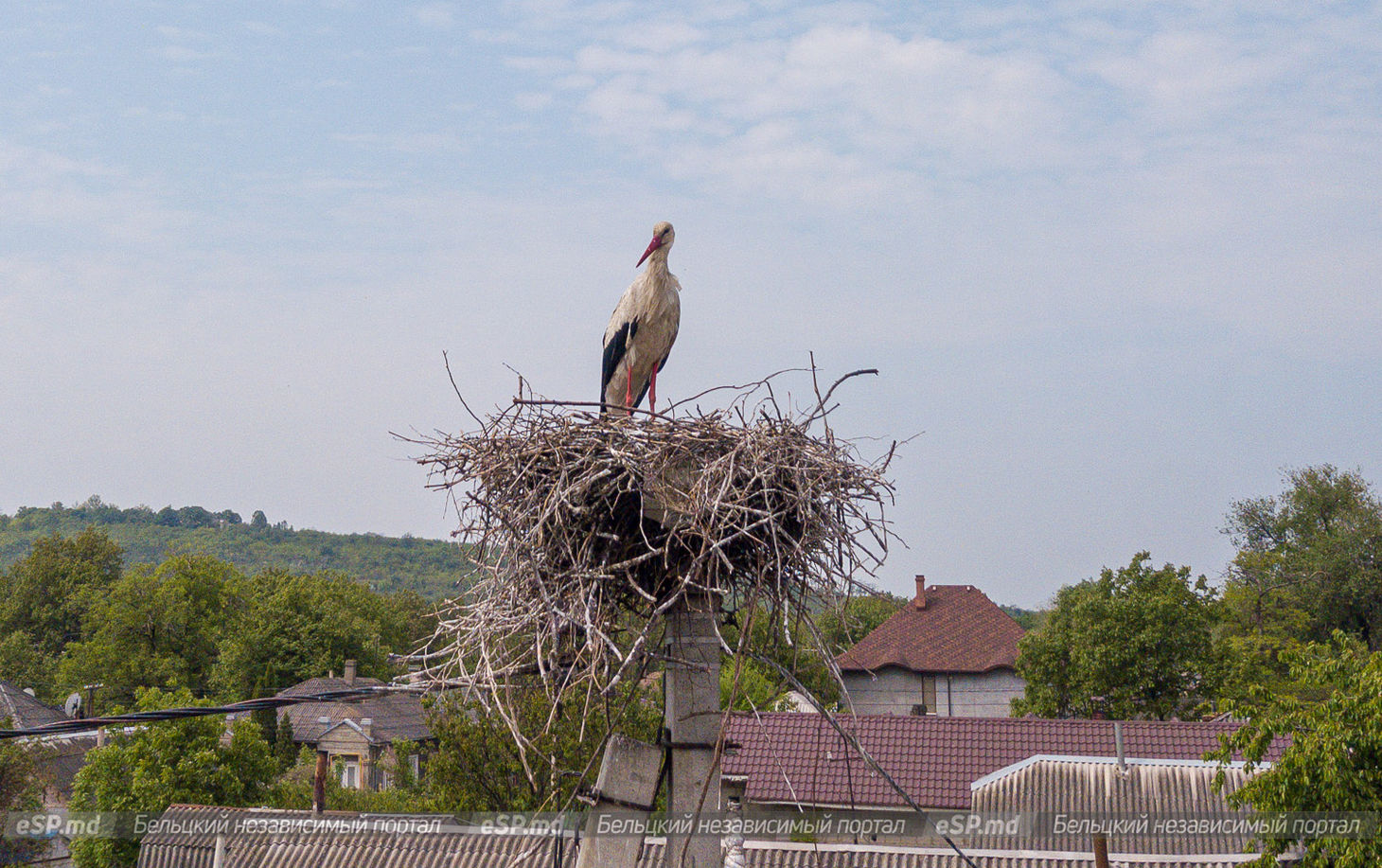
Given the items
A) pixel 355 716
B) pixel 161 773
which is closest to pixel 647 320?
pixel 161 773

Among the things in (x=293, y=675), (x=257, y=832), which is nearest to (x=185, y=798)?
(x=257, y=832)

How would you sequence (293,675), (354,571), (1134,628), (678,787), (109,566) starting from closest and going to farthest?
(678,787) < (1134,628) < (293,675) < (109,566) < (354,571)

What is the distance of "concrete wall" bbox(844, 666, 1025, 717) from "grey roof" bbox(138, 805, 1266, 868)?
956 inches

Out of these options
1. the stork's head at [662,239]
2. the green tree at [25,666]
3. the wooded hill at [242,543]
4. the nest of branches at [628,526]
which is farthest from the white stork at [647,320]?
the wooded hill at [242,543]

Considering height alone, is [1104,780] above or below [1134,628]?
below

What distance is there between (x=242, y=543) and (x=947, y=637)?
11273 cm

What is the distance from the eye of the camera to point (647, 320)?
7.95 metres

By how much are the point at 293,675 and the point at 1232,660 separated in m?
37.2

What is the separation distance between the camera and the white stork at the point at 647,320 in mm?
7922

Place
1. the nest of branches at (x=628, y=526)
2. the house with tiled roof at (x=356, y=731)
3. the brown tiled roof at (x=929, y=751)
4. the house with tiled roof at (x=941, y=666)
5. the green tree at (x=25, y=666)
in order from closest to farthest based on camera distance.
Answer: the nest of branches at (x=628, y=526) < the brown tiled roof at (x=929, y=751) < the house with tiled roof at (x=356, y=731) < the house with tiled roof at (x=941, y=666) < the green tree at (x=25, y=666)

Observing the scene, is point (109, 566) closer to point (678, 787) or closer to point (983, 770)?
point (983, 770)

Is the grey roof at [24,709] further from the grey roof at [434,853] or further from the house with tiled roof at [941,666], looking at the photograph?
the house with tiled roof at [941,666]

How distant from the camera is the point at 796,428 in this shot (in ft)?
17.6

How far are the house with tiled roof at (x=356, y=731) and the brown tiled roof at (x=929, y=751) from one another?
1709 cm
